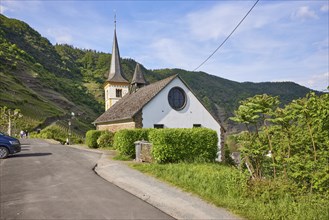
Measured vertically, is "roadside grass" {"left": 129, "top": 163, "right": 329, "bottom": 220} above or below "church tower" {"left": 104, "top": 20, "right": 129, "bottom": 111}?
below

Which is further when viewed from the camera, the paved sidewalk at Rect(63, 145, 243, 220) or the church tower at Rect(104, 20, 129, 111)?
the church tower at Rect(104, 20, 129, 111)

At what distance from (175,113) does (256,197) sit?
18.8m

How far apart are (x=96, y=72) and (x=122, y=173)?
16093 centimetres

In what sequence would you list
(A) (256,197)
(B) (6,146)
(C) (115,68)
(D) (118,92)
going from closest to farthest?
(A) (256,197), (B) (6,146), (D) (118,92), (C) (115,68)

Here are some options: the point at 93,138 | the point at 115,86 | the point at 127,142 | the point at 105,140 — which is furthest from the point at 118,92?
the point at 127,142

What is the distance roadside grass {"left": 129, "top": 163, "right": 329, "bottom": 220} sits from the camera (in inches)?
241

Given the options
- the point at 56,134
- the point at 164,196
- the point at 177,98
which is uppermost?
the point at 177,98

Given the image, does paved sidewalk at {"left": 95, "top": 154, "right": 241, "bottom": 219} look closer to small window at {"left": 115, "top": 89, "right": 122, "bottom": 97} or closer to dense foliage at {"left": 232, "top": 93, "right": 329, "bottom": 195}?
dense foliage at {"left": 232, "top": 93, "right": 329, "bottom": 195}

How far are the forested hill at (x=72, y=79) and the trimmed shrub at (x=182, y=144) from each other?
55.9 meters

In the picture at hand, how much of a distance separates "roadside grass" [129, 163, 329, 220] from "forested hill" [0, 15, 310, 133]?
61.7 meters

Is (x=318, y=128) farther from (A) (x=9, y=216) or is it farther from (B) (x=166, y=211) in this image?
(A) (x=9, y=216)

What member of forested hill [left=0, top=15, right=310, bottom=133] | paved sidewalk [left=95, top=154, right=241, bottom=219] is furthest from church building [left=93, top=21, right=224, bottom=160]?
forested hill [left=0, top=15, right=310, bottom=133]

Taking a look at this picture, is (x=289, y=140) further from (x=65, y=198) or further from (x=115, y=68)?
(x=115, y=68)

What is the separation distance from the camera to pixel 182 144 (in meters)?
14.5
